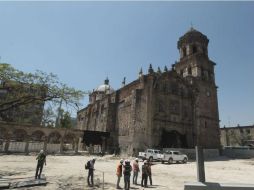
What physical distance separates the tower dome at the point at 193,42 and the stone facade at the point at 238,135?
120ft

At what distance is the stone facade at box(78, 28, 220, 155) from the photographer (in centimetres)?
3469

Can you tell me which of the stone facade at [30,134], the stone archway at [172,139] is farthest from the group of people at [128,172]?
the stone facade at [30,134]

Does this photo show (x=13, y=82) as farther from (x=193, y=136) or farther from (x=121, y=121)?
(x=193, y=136)

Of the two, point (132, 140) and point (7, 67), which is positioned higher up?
point (7, 67)

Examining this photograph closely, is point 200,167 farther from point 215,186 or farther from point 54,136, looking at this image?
point 54,136

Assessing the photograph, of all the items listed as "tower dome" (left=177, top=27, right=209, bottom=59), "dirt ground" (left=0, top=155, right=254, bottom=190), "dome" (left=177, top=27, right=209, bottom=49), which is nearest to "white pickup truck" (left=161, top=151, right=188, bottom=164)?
"dirt ground" (left=0, top=155, right=254, bottom=190)

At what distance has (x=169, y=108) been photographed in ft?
128

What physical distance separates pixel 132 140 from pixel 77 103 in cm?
1838

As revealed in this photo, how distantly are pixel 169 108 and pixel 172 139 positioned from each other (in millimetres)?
5536

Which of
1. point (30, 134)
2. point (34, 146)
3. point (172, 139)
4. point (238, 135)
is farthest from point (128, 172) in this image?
point (238, 135)

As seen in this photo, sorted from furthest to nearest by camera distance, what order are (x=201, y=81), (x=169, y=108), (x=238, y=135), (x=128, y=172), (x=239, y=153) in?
1. (x=238, y=135)
2. (x=201, y=81)
3. (x=239, y=153)
4. (x=169, y=108)
5. (x=128, y=172)

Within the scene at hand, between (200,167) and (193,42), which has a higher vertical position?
(193,42)

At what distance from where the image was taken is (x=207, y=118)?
142ft

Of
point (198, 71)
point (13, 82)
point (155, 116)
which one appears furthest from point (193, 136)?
point (13, 82)
